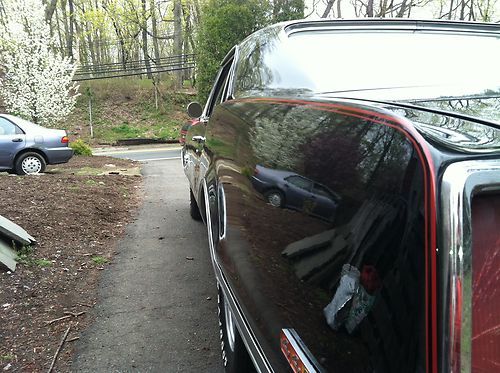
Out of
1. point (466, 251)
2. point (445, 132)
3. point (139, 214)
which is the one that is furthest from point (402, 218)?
point (139, 214)

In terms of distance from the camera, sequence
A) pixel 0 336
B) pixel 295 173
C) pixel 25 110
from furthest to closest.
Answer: pixel 25 110, pixel 0 336, pixel 295 173

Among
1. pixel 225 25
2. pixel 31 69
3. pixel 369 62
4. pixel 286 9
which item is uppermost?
pixel 286 9

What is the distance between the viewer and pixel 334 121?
1.45m

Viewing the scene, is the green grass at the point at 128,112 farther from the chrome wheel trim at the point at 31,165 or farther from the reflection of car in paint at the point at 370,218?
Answer: the reflection of car in paint at the point at 370,218

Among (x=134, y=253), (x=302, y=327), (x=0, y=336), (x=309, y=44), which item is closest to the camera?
(x=302, y=327)

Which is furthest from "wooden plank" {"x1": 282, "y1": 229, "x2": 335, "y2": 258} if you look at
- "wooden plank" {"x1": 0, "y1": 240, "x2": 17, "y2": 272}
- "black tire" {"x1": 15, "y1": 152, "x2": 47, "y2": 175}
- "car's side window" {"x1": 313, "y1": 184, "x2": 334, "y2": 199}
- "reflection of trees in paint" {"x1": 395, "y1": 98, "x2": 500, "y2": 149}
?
"black tire" {"x1": 15, "y1": 152, "x2": 47, "y2": 175}

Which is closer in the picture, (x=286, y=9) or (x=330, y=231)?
(x=330, y=231)

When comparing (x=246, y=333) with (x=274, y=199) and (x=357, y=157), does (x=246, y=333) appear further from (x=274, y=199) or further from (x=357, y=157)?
(x=357, y=157)

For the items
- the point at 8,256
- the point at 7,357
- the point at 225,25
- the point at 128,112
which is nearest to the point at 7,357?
the point at 7,357

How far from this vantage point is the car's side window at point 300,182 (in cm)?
149

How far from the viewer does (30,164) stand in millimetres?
11383

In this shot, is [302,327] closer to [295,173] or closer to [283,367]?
[283,367]

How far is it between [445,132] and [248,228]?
3.53 ft

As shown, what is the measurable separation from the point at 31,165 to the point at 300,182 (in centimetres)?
1131
